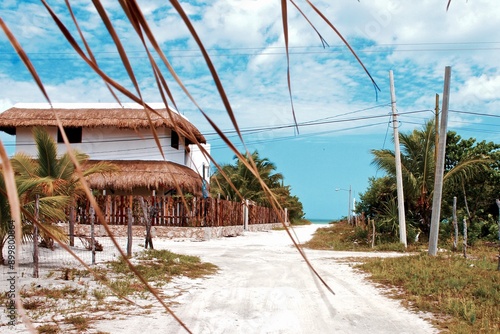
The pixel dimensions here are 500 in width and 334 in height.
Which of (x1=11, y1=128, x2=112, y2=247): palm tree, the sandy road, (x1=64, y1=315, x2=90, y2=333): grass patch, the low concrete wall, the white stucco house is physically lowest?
the sandy road

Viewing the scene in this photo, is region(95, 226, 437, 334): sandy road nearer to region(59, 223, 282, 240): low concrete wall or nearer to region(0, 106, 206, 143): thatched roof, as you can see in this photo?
region(59, 223, 282, 240): low concrete wall

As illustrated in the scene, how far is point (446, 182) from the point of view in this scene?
20.4 meters

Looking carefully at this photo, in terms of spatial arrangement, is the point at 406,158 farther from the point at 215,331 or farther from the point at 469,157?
the point at 215,331

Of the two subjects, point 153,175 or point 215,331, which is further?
point 153,175

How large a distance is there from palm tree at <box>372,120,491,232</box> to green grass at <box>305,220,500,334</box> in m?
6.05

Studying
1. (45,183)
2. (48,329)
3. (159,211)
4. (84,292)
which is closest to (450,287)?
(84,292)

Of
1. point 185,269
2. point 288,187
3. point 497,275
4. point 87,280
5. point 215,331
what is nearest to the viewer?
point 215,331

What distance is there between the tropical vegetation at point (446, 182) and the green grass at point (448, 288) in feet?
20.1

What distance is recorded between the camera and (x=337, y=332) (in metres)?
5.51

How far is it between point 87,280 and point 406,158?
15.0 meters

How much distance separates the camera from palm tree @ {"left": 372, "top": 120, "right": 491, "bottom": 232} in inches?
744

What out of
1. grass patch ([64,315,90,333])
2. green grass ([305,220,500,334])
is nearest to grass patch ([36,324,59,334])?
grass patch ([64,315,90,333])

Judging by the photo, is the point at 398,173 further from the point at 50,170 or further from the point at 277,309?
the point at 277,309

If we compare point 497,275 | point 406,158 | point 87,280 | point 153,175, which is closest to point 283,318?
point 87,280
